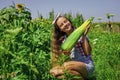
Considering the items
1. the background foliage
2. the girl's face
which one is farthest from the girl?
the background foliage

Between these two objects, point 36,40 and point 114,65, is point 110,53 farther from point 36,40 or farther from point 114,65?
point 36,40

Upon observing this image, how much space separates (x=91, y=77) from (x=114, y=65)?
1.74 meters

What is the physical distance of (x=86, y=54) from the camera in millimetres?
5090

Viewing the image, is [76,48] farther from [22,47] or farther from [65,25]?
[22,47]

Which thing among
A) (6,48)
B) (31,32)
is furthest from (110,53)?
(6,48)

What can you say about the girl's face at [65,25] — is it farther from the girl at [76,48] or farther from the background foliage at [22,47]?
the background foliage at [22,47]

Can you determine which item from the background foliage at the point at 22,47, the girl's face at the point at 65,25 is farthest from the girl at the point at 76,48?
the background foliage at the point at 22,47

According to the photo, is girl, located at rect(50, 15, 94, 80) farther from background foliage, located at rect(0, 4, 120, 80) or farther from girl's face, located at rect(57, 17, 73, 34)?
background foliage, located at rect(0, 4, 120, 80)

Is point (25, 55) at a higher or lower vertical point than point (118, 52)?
higher

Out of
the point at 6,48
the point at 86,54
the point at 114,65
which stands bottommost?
the point at 114,65

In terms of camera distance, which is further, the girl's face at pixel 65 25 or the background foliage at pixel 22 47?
the girl's face at pixel 65 25

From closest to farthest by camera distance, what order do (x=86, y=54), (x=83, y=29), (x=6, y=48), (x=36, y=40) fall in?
(x=6, y=48)
(x=36, y=40)
(x=83, y=29)
(x=86, y=54)

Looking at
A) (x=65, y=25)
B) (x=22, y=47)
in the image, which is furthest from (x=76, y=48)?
(x=22, y=47)

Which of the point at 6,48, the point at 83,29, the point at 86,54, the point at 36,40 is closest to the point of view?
the point at 6,48
